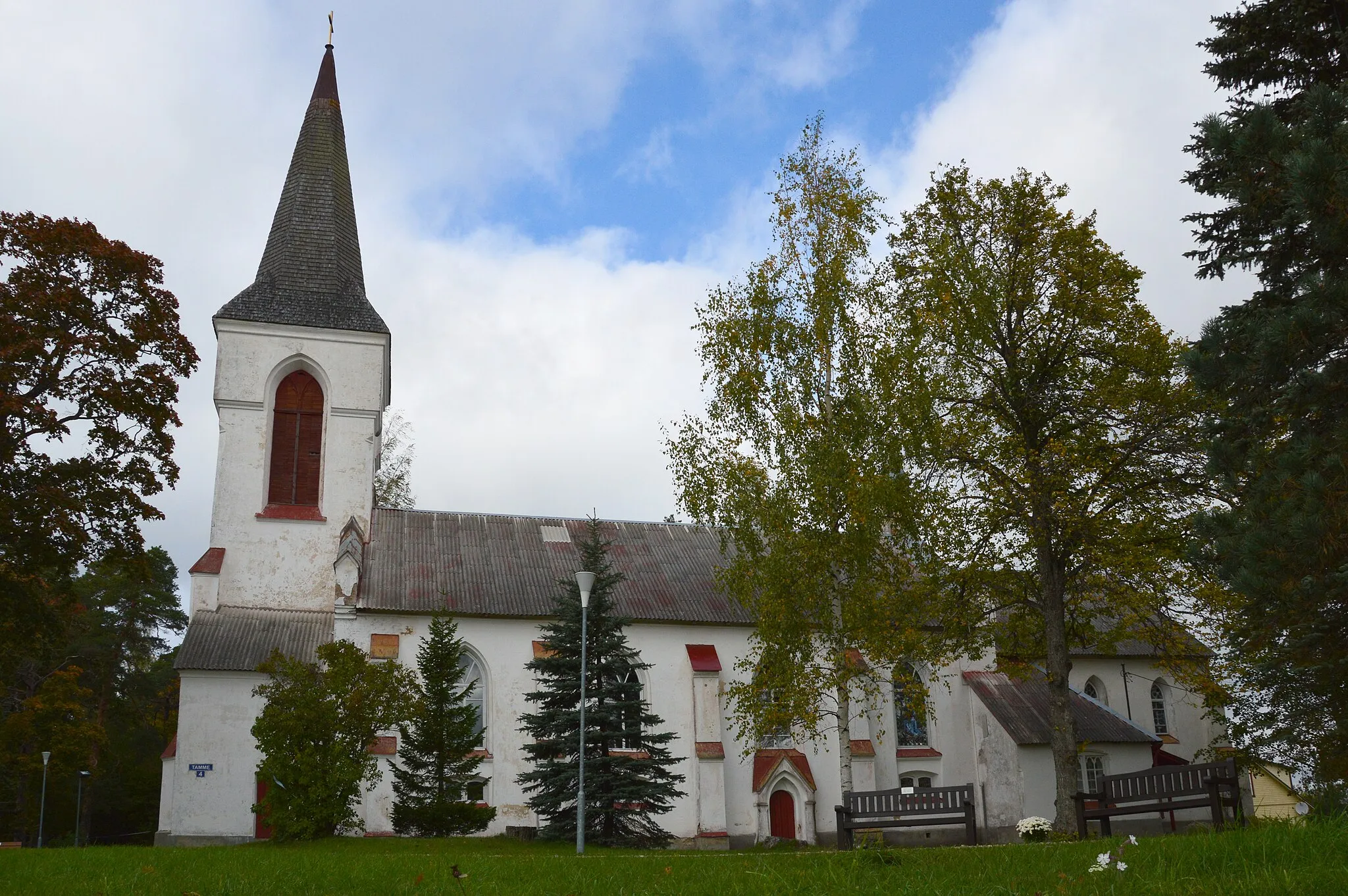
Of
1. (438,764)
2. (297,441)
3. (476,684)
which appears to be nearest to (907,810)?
(438,764)

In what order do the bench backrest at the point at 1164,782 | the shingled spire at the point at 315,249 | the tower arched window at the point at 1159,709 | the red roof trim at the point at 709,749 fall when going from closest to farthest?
the bench backrest at the point at 1164,782, the red roof trim at the point at 709,749, the shingled spire at the point at 315,249, the tower arched window at the point at 1159,709

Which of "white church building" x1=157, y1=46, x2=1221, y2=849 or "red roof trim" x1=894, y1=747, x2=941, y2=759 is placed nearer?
"white church building" x1=157, y1=46, x2=1221, y2=849

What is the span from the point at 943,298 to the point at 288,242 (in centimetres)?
2109

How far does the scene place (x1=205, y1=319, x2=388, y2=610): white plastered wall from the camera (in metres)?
29.2

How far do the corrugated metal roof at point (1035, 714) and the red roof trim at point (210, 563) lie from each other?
21224 mm

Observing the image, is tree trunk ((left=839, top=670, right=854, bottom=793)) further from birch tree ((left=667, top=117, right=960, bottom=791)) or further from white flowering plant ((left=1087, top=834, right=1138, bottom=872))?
white flowering plant ((left=1087, top=834, right=1138, bottom=872))

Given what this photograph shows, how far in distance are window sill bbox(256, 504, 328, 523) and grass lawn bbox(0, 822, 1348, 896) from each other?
18.7 metres

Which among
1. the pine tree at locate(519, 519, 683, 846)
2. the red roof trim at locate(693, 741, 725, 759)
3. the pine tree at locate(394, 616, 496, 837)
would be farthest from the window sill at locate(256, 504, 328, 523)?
the red roof trim at locate(693, 741, 725, 759)

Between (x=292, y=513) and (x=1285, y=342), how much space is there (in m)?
25.6

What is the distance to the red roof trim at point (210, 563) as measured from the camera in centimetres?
2844

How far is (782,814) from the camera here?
Result: 94.4ft

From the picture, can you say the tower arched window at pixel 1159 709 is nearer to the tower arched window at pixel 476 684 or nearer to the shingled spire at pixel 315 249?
the tower arched window at pixel 476 684

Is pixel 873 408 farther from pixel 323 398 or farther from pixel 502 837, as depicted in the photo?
pixel 323 398

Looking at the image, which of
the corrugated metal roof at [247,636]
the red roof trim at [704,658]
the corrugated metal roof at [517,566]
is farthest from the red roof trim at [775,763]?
the corrugated metal roof at [247,636]
